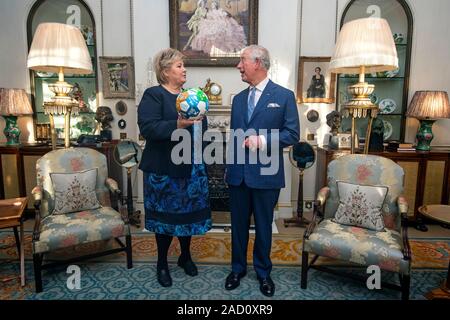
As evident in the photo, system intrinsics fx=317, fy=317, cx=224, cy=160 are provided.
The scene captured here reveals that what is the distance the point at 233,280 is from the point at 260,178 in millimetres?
814

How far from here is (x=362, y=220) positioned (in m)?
2.42

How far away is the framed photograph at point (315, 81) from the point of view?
4027 mm

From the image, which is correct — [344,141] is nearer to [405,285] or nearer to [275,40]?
[275,40]

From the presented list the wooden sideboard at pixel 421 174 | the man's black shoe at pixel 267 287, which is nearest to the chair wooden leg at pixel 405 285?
the man's black shoe at pixel 267 287

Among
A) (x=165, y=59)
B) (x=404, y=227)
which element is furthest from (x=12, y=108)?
(x=404, y=227)

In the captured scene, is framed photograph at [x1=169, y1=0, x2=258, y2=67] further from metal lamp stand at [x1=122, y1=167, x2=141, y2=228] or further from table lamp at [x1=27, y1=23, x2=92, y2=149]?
metal lamp stand at [x1=122, y1=167, x2=141, y2=228]

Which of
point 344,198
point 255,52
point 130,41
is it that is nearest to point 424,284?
point 344,198

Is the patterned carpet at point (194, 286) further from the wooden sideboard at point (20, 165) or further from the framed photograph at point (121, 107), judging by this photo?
the framed photograph at point (121, 107)

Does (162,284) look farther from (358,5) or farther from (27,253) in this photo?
(358,5)

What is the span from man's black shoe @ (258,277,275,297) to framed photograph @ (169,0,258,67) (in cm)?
254

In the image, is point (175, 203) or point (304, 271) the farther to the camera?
point (304, 271)

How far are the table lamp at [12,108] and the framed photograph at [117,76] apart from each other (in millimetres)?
938

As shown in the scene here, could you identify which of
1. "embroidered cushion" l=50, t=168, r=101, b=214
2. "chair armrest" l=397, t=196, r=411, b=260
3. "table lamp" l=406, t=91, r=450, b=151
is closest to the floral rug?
"embroidered cushion" l=50, t=168, r=101, b=214

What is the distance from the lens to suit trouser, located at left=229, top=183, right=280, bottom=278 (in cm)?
227
